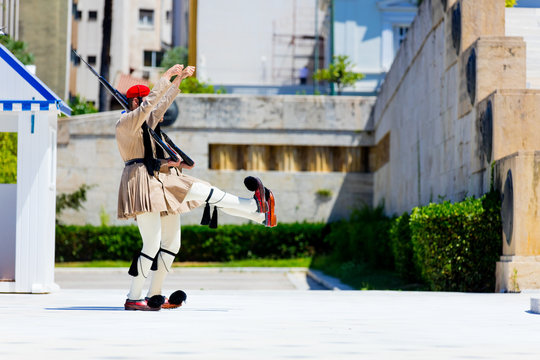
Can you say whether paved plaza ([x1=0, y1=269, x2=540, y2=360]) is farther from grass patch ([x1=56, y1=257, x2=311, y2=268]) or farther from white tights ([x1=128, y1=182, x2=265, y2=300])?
grass patch ([x1=56, y1=257, x2=311, y2=268])

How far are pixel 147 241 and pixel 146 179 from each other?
56 cm

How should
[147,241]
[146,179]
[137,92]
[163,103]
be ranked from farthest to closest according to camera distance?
[137,92] < [163,103] < [147,241] < [146,179]

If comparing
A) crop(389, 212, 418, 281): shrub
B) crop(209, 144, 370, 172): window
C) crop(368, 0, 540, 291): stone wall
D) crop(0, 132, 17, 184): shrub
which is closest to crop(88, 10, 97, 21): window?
crop(209, 144, 370, 172): window

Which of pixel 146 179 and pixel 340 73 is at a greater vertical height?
pixel 340 73

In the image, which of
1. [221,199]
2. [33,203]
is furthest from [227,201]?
[33,203]

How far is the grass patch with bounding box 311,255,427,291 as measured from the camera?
49.6 feet

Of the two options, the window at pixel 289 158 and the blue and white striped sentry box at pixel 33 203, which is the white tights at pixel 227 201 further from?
the window at pixel 289 158

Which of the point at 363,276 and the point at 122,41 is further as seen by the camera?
the point at 122,41

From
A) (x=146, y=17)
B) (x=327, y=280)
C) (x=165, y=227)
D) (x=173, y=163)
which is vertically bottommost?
(x=327, y=280)

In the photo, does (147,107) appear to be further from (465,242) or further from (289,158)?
(289,158)

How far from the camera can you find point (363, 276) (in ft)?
59.5

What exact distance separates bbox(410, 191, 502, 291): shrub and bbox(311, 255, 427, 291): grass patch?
1.81 meters

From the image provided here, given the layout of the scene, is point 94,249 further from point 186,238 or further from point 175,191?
point 175,191

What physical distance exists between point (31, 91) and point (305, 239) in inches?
672
